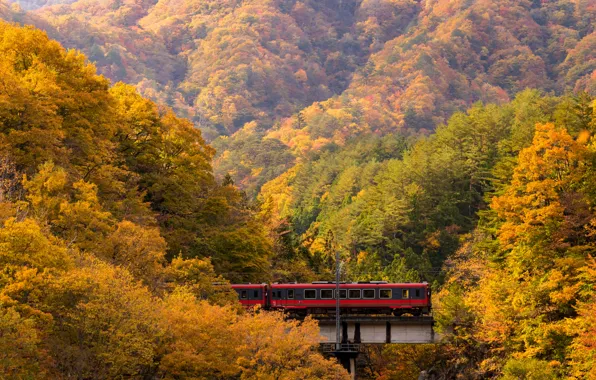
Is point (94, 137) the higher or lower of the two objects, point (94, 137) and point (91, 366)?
the higher

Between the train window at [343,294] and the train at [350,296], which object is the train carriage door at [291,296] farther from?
the train window at [343,294]

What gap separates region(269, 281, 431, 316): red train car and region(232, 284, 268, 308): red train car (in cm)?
83

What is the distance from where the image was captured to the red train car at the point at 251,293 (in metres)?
61.6

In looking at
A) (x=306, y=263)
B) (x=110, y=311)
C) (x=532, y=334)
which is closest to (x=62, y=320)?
(x=110, y=311)

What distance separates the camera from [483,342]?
56500 millimetres

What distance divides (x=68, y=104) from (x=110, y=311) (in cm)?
2116

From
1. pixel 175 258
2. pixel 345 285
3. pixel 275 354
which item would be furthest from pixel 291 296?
pixel 275 354

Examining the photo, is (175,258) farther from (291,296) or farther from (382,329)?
(382,329)

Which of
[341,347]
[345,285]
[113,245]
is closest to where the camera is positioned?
[113,245]

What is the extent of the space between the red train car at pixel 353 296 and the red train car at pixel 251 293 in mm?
833

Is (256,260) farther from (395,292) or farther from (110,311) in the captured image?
(110,311)

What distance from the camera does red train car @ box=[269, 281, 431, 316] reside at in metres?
62.9

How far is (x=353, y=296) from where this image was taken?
208 feet

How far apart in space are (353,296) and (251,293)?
693cm
